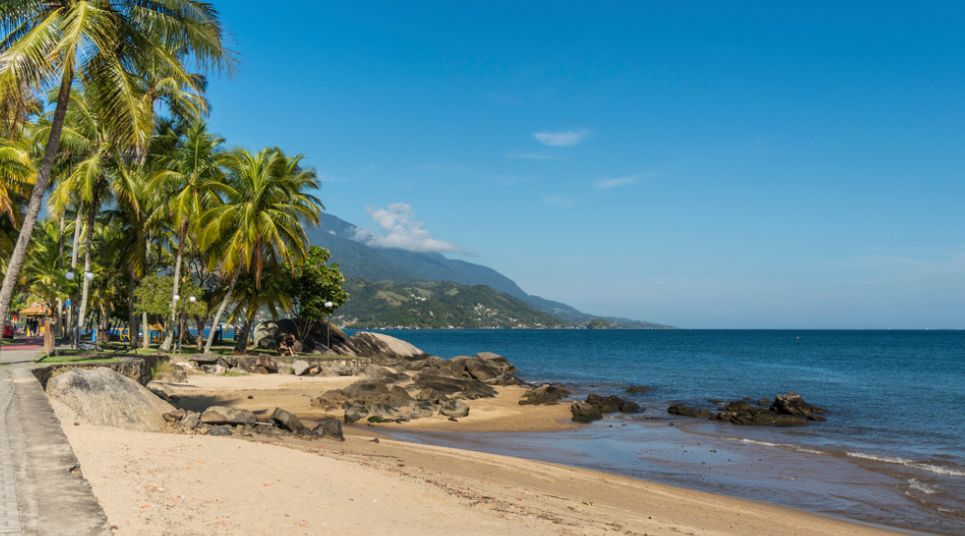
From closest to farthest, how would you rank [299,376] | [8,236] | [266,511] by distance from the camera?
[266,511] < [8,236] < [299,376]

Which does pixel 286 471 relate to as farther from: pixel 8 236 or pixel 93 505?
pixel 8 236

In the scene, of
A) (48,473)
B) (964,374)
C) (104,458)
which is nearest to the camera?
(48,473)

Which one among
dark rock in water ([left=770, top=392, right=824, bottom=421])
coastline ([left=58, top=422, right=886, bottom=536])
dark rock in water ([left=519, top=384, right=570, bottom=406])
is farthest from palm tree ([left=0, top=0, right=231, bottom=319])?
dark rock in water ([left=770, top=392, right=824, bottom=421])

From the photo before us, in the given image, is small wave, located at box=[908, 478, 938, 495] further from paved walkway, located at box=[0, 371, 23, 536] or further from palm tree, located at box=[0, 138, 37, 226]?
palm tree, located at box=[0, 138, 37, 226]

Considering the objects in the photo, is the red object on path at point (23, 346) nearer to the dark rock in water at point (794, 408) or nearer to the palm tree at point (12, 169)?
the palm tree at point (12, 169)

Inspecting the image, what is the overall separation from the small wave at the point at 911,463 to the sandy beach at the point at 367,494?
802 cm

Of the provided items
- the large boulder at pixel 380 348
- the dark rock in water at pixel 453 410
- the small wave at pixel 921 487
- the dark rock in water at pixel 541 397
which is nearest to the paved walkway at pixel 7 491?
the dark rock in water at pixel 453 410

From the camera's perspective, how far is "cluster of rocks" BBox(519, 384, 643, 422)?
93.9 feet

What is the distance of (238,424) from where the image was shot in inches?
627

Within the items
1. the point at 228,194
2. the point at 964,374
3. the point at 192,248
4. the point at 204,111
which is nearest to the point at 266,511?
the point at 228,194

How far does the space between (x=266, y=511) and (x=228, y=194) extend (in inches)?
1191

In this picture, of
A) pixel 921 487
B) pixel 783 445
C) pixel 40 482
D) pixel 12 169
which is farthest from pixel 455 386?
pixel 40 482

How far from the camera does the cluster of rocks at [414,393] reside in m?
24.8

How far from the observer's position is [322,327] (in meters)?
52.8
